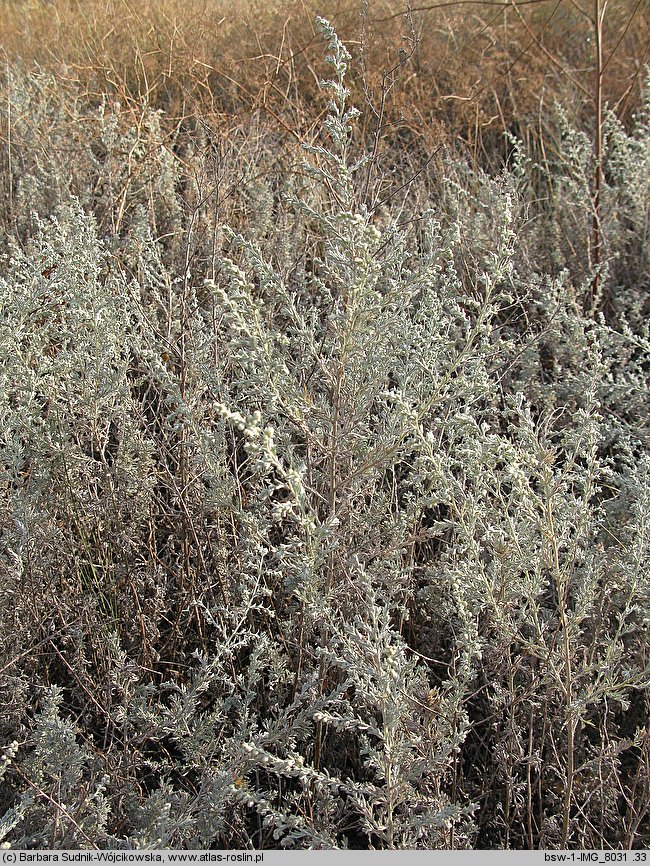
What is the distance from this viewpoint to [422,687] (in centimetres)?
159

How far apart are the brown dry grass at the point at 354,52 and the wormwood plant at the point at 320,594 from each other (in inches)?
94.7

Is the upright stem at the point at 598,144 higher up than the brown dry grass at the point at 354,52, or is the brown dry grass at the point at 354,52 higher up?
the brown dry grass at the point at 354,52

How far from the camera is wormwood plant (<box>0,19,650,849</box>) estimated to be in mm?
1329

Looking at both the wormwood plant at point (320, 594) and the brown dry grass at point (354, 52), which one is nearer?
the wormwood plant at point (320, 594)

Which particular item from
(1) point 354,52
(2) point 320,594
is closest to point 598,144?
(1) point 354,52

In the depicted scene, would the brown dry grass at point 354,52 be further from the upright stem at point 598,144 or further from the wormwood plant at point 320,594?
the wormwood plant at point 320,594

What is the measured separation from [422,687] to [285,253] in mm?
1731

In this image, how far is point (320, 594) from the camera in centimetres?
148

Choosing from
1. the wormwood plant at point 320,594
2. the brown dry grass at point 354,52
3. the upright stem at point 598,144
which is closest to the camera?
the wormwood plant at point 320,594

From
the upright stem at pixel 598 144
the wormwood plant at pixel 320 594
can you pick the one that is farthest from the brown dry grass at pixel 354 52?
the wormwood plant at pixel 320 594

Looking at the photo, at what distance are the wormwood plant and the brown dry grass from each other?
2405 millimetres

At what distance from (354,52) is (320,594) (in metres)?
3.93

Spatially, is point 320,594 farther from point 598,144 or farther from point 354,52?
point 354,52

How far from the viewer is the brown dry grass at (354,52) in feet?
13.0
